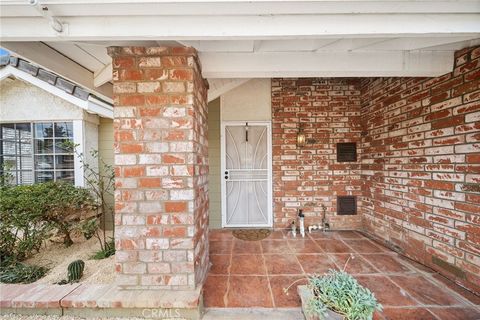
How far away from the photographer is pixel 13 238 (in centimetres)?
243

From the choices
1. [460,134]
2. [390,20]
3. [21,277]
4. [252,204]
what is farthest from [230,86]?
Result: [21,277]

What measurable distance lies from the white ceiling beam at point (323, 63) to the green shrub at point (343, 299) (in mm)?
1788

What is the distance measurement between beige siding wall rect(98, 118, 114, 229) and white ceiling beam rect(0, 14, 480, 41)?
2742 mm

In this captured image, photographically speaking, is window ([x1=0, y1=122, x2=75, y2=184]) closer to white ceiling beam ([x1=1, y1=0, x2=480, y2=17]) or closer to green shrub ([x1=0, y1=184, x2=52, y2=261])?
green shrub ([x1=0, y1=184, x2=52, y2=261])

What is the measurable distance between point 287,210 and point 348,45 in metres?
2.58

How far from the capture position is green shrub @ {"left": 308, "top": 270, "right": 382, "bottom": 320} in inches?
48.6

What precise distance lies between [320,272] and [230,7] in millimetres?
2476

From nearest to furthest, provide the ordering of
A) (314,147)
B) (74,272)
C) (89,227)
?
(74,272)
(89,227)
(314,147)

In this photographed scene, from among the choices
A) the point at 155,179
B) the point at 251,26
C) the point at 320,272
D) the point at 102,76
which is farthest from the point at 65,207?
the point at 320,272

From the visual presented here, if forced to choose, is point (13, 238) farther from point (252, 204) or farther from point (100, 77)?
point (252, 204)

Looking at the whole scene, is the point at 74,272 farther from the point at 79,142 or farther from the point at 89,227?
the point at 79,142

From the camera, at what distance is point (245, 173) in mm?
3646

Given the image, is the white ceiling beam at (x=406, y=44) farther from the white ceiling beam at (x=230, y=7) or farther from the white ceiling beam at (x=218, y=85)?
the white ceiling beam at (x=218, y=85)

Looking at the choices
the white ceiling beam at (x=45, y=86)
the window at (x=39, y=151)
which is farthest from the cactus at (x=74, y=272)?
the white ceiling beam at (x=45, y=86)
